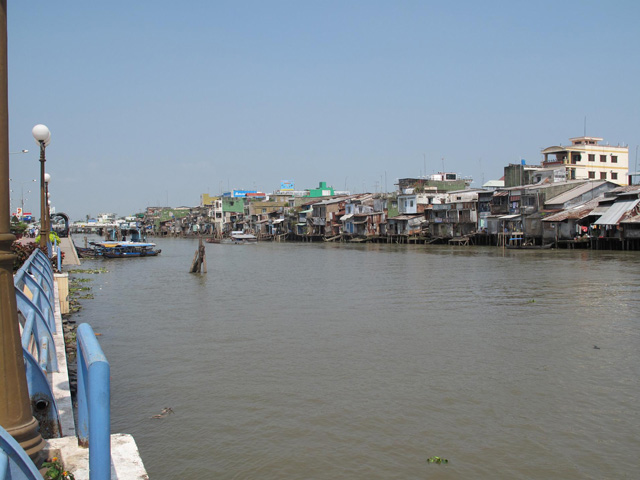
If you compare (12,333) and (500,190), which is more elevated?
(500,190)

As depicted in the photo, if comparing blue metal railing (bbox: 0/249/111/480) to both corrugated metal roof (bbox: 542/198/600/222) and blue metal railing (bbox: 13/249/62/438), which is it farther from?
corrugated metal roof (bbox: 542/198/600/222)

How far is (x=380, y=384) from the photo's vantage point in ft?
A: 34.1

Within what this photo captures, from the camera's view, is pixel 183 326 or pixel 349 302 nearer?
pixel 183 326

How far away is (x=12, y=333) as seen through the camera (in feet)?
11.5

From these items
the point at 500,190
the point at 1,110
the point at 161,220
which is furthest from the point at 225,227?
the point at 1,110

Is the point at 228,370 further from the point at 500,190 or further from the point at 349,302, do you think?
the point at 500,190

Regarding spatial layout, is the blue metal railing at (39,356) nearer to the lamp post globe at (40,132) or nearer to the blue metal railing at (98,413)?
the blue metal railing at (98,413)

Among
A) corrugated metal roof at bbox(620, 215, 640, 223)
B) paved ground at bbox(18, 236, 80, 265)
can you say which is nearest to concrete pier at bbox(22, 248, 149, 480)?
paved ground at bbox(18, 236, 80, 265)

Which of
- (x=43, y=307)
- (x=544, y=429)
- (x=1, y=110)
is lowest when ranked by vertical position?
(x=544, y=429)

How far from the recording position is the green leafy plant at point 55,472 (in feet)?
12.2

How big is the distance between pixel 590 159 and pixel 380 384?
66624 millimetres

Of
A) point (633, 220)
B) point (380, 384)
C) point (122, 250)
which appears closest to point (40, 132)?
point (380, 384)

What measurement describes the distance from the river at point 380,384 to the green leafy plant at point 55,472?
3.45 metres

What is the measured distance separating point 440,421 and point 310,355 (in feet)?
14.6
